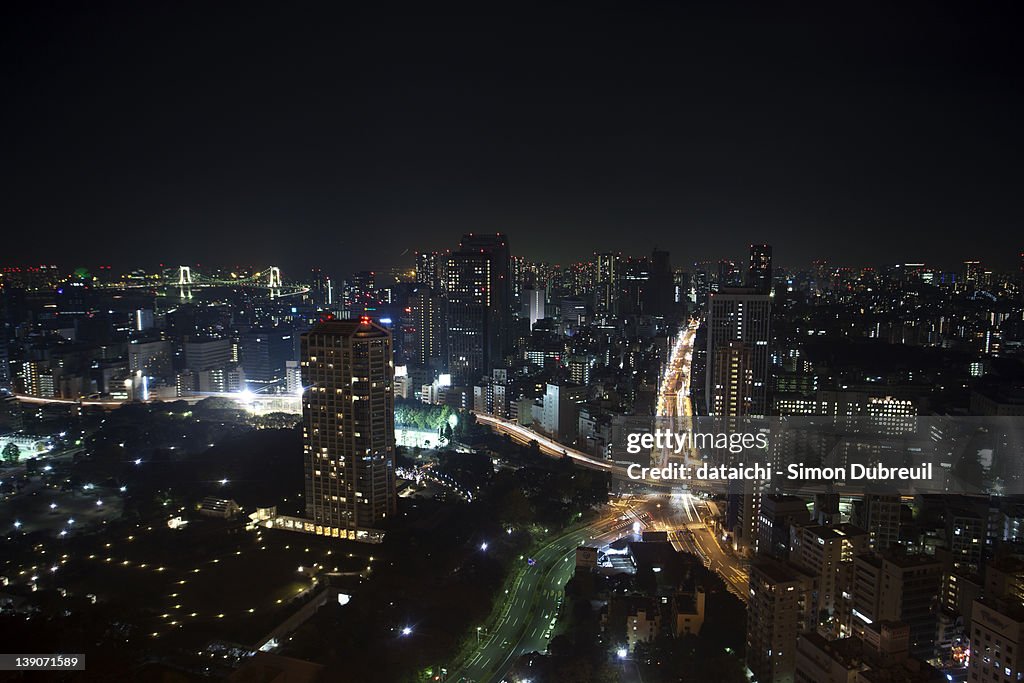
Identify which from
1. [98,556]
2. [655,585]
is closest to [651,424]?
[655,585]

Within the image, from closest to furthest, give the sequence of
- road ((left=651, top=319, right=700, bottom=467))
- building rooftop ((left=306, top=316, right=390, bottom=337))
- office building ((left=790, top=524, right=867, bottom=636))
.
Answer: office building ((left=790, top=524, right=867, bottom=636)), building rooftop ((left=306, top=316, right=390, bottom=337)), road ((left=651, top=319, right=700, bottom=467))

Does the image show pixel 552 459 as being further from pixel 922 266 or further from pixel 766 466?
pixel 922 266

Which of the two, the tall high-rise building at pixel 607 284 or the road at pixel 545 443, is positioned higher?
the tall high-rise building at pixel 607 284

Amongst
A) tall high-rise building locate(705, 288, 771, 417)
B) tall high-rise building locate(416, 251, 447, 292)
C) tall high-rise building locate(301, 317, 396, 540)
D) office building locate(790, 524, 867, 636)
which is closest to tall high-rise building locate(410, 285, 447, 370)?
tall high-rise building locate(416, 251, 447, 292)

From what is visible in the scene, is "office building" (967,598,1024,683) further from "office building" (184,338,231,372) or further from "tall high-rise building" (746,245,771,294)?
"office building" (184,338,231,372)

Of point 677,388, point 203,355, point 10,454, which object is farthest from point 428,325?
point 10,454

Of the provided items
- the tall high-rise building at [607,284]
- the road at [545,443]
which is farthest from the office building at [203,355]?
the tall high-rise building at [607,284]

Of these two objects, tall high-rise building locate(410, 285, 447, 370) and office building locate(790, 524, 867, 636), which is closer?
office building locate(790, 524, 867, 636)

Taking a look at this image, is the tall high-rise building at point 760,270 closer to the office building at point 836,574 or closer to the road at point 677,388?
the road at point 677,388
